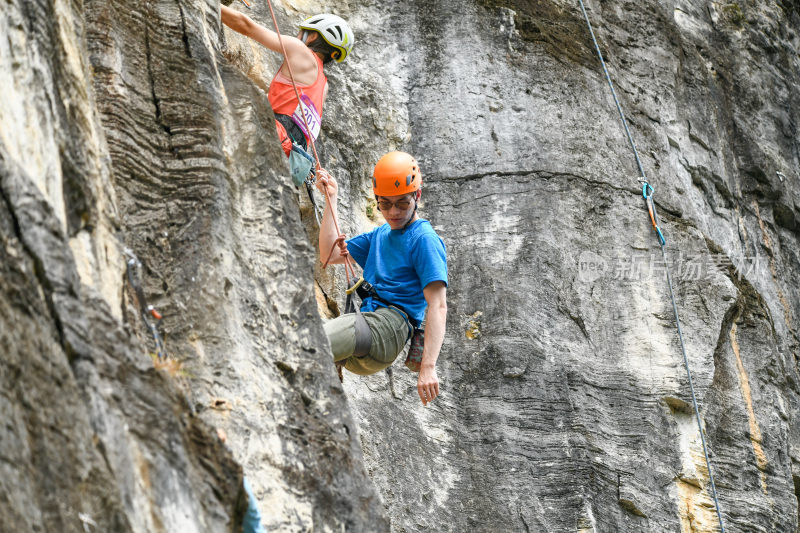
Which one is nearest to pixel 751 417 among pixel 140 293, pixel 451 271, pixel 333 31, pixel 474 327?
pixel 474 327

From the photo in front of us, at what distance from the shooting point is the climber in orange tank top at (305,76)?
7.50 meters

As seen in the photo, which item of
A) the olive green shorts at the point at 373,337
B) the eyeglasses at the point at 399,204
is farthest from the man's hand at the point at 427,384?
the eyeglasses at the point at 399,204

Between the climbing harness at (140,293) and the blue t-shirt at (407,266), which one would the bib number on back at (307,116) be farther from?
the climbing harness at (140,293)

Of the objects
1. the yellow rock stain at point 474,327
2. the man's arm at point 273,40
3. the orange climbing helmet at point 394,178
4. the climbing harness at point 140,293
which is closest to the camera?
the climbing harness at point 140,293

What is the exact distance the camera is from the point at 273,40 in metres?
7.23

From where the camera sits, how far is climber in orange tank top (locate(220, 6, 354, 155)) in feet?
24.6

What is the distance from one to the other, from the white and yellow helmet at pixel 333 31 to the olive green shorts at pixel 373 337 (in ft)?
7.04

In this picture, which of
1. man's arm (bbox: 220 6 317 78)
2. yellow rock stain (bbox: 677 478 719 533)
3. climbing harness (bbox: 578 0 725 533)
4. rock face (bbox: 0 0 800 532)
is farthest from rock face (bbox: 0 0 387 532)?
climbing harness (bbox: 578 0 725 533)

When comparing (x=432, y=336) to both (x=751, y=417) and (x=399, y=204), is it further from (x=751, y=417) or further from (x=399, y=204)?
(x=751, y=417)

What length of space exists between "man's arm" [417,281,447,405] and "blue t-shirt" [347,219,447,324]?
0.06 metres

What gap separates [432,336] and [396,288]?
15.4 inches

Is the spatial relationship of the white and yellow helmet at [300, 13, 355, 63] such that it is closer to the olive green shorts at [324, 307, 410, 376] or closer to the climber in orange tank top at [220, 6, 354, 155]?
the climber in orange tank top at [220, 6, 354, 155]

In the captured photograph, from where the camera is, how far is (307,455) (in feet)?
16.8

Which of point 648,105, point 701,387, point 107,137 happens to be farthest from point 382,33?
point 107,137
